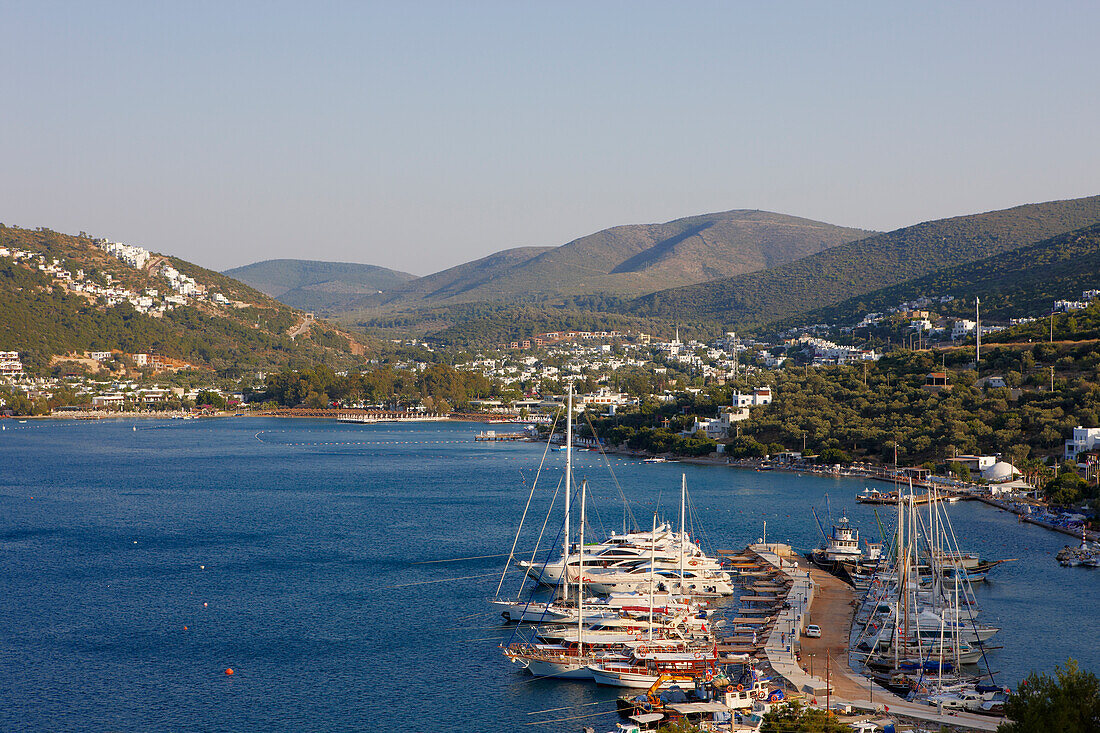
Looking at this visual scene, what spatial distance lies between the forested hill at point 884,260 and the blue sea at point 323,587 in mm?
116084

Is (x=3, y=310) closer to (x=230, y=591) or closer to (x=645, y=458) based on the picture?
(x=645, y=458)

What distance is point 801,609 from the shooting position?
23.3 meters

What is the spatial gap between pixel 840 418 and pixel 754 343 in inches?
3038

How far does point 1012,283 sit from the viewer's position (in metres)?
100

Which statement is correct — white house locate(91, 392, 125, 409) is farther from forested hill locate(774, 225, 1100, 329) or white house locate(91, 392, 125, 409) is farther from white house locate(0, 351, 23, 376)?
forested hill locate(774, 225, 1100, 329)

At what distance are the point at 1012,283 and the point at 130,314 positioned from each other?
9321 cm

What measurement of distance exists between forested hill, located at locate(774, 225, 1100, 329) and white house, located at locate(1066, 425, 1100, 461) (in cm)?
4056

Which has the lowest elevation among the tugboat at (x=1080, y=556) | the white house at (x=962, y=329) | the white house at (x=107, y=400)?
the tugboat at (x=1080, y=556)

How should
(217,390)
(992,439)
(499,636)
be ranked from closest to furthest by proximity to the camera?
(499,636) < (992,439) < (217,390)

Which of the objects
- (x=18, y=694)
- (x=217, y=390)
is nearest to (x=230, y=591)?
(x=18, y=694)

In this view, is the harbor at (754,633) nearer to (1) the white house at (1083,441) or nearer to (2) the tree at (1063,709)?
(2) the tree at (1063,709)

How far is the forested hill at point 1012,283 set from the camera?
284ft

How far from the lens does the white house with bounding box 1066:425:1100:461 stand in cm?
4325

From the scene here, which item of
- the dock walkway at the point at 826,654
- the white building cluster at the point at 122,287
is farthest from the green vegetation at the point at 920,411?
the white building cluster at the point at 122,287
